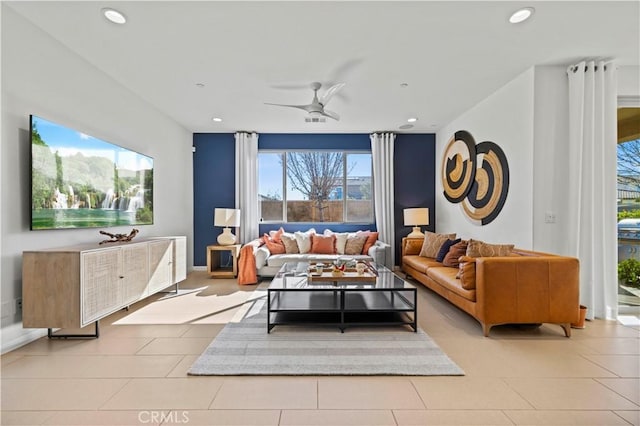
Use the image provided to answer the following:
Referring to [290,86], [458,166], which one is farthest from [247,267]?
[458,166]

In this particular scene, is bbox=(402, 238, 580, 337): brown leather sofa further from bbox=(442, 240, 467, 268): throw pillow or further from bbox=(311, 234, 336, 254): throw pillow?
bbox=(311, 234, 336, 254): throw pillow

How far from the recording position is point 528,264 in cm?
286

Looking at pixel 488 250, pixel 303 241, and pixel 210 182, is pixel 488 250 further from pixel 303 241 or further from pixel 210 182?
pixel 210 182

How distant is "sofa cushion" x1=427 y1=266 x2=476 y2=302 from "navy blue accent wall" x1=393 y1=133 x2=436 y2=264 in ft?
7.62

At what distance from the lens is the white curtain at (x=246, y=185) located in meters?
6.06

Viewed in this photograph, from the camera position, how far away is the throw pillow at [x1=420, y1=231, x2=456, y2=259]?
489 centimetres

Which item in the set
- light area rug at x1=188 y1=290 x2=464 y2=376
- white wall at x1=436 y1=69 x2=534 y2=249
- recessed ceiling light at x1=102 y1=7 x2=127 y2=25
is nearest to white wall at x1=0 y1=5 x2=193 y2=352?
recessed ceiling light at x1=102 y1=7 x2=127 y2=25

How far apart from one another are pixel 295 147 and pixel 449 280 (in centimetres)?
390

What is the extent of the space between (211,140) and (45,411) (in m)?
5.12

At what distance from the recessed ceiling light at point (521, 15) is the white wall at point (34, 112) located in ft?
13.0

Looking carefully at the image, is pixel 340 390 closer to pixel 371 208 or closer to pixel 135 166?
pixel 135 166

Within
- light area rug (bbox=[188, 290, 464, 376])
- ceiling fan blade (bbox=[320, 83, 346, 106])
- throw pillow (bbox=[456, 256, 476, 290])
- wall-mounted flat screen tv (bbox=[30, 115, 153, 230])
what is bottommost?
light area rug (bbox=[188, 290, 464, 376])

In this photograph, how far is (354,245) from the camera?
18.3ft

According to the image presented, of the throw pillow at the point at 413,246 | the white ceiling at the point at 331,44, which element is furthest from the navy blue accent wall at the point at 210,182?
the throw pillow at the point at 413,246
